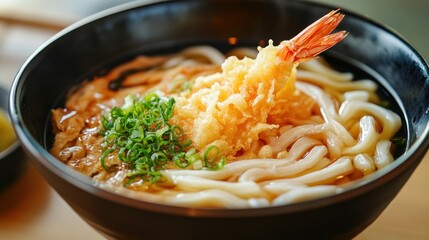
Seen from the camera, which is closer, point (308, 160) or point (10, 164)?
point (308, 160)

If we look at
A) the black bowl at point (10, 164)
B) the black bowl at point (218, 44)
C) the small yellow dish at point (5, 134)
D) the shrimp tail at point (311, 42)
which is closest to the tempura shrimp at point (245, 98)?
the shrimp tail at point (311, 42)

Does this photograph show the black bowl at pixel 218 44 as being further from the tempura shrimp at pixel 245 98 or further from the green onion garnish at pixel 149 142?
the tempura shrimp at pixel 245 98

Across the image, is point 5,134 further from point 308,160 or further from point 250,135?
point 308,160

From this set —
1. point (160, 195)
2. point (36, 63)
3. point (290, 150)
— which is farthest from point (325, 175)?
point (36, 63)

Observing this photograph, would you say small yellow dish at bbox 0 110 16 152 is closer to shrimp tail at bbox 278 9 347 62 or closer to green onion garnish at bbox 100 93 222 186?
green onion garnish at bbox 100 93 222 186

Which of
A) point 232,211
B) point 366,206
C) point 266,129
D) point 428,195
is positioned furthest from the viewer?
point 428,195

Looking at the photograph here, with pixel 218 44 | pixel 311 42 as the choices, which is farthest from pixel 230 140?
pixel 218 44

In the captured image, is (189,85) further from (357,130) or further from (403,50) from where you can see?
(403,50)
